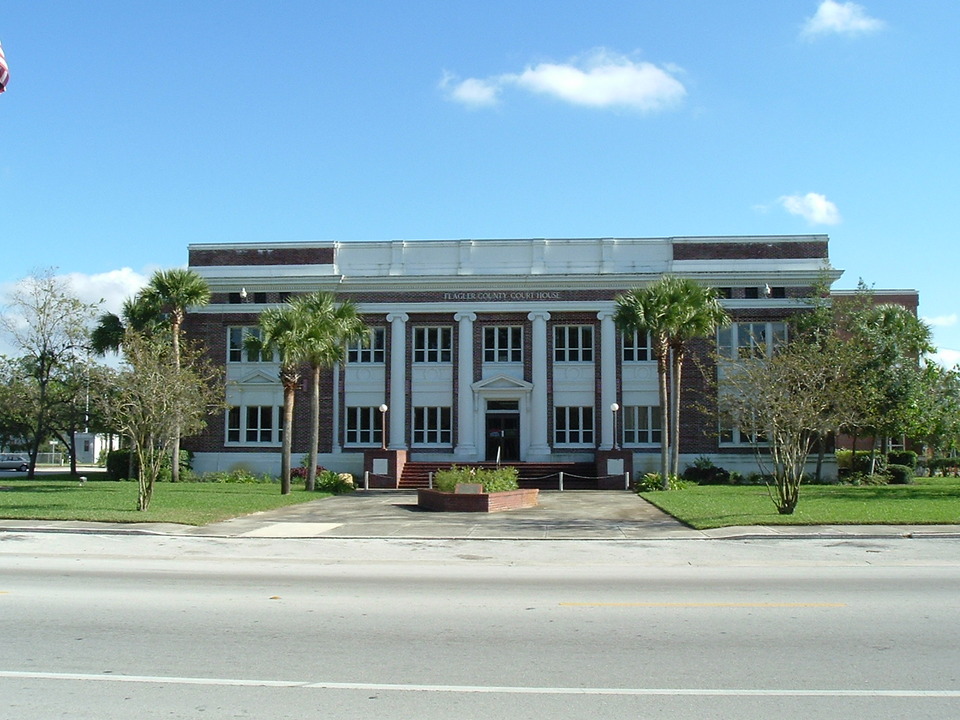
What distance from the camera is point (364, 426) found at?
41.3 m

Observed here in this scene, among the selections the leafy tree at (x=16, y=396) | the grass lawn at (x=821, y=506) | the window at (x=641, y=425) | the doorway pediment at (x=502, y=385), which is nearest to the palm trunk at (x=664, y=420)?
the grass lawn at (x=821, y=506)

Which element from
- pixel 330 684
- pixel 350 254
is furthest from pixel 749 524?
pixel 350 254

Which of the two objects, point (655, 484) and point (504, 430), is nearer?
point (655, 484)

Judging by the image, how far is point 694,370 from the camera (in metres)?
40.5

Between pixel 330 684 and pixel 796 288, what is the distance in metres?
37.4

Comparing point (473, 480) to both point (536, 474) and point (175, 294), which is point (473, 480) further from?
point (175, 294)

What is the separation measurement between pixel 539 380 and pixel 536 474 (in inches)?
176

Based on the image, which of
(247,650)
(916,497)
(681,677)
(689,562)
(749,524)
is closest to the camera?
(681,677)

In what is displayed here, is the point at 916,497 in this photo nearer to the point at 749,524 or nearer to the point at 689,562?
the point at 749,524

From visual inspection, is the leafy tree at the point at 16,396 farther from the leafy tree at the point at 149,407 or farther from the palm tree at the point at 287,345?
the leafy tree at the point at 149,407

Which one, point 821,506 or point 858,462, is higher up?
point 858,462

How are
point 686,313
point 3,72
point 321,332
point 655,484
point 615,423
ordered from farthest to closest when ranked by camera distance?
point 615,423, point 655,484, point 686,313, point 321,332, point 3,72

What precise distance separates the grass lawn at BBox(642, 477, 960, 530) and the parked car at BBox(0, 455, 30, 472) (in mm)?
49029

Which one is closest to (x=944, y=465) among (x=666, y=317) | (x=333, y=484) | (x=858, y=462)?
(x=858, y=462)
